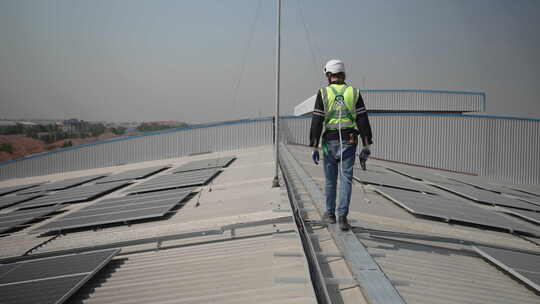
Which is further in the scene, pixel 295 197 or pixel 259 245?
pixel 295 197

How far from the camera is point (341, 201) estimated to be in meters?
4.52

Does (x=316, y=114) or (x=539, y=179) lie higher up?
(x=316, y=114)

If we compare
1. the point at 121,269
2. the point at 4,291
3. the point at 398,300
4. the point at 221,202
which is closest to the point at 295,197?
the point at 221,202

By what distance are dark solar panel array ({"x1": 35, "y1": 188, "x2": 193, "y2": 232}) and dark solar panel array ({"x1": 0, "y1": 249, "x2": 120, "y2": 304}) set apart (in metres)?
2.12

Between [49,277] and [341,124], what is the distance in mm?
3928

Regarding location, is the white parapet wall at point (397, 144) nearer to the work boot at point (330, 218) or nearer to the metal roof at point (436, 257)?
the metal roof at point (436, 257)

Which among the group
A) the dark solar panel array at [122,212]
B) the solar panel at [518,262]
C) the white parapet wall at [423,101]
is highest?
the white parapet wall at [423,101]

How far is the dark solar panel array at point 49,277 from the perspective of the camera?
3.49 meters

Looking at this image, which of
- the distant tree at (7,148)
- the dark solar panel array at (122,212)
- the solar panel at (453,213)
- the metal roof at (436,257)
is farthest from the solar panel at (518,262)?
the distant tree at (7,148)

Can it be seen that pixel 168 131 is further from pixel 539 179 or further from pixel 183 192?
pixel 539 179

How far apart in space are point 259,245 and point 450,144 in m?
23.9

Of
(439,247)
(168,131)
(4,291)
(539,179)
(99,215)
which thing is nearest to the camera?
(4,291)

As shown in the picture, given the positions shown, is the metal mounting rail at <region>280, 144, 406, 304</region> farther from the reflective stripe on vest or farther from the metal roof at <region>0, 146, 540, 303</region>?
the reflective stripe on vest

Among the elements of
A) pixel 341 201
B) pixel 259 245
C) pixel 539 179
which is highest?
pixel 341 201
